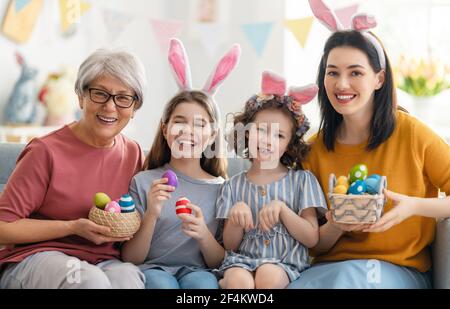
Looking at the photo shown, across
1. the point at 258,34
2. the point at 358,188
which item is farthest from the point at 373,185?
the point at 258,34

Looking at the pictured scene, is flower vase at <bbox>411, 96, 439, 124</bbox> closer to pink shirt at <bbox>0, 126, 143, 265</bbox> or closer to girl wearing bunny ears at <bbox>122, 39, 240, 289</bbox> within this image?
girl wearing bunny ears at <bbox>122, 39, 240, 289</bbox>

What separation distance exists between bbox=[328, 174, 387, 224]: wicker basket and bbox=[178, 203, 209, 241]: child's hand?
1.20ft

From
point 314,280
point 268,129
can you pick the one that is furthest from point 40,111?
point 314,280

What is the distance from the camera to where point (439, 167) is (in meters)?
1.68

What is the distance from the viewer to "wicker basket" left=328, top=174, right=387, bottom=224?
4.89ft

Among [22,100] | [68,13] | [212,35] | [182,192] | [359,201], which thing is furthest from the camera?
[212,35]

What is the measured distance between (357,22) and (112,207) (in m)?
0.86

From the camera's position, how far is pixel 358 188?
4.95 ft

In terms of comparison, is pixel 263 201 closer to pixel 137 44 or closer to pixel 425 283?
pixel 425 283

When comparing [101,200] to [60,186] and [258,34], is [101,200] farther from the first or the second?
[258,34]

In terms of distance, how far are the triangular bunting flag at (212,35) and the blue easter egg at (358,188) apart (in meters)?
2.45

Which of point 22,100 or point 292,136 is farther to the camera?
point 22,100

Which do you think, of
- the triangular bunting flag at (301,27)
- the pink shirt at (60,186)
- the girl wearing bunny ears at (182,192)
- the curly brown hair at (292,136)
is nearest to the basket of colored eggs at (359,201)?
the curly brown hair at (292,136)

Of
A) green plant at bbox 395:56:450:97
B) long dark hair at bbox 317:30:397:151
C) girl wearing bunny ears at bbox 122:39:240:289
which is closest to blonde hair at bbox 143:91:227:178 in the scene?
girl wearing bunny ears at bbox 122:39:240:289
